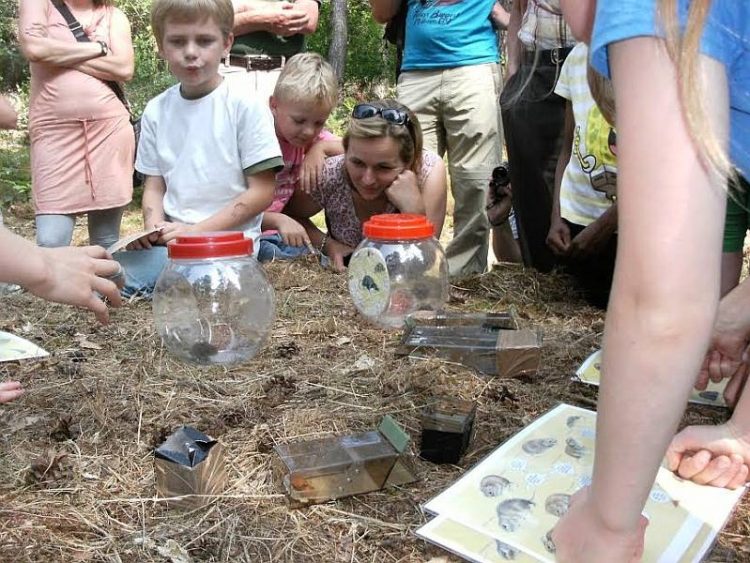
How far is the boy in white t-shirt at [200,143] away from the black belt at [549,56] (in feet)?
3.98

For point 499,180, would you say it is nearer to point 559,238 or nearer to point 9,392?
point 559,238

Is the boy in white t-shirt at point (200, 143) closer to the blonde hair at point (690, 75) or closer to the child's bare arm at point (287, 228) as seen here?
the child's bare arm at point (287, 228)

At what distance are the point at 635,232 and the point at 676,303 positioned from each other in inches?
3.6

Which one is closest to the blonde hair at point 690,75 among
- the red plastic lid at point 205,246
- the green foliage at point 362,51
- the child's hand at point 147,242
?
the red plastic lid at point 205,246

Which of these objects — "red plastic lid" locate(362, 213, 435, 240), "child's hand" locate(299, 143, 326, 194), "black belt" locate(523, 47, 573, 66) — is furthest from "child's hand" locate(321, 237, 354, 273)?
"black belt" locate(523, 47, 573, 66)

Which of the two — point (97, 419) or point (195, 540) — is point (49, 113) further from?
point (195, 540)

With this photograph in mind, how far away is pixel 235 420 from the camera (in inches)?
62.6

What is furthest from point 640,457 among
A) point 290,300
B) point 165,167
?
point 165,167

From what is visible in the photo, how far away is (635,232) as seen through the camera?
82 cm

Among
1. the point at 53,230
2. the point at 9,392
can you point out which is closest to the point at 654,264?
the point at 9,392

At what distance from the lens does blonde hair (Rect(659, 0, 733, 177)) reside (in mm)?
788

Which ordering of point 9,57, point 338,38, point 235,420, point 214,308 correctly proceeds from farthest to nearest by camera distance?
point 338,38
point 9,57
point 214,308
point 235,420

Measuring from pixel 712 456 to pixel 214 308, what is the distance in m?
1.38

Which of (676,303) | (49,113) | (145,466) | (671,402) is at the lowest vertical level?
(145,466)
